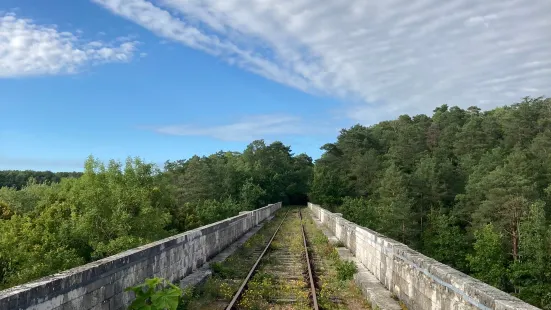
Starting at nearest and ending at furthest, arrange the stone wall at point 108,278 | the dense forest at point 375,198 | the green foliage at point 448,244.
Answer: the stone wall at point 108,278
the dense forest at point 375,198
the green foliage at point 448,244

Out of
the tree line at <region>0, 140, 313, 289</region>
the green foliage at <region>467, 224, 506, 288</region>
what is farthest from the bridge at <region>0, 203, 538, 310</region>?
the green foliage at <region>467, 224, 506, 288</region>

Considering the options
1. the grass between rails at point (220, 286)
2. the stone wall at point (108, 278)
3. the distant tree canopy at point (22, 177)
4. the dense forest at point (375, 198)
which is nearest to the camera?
the stone wall at point (108, 278)

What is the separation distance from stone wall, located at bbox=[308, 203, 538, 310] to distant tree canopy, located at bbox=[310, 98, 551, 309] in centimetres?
3204

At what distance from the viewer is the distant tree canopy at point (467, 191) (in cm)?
3928

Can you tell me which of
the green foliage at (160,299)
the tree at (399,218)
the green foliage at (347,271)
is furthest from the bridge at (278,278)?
the tree at (399,218)

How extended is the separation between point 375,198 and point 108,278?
64445 millimetres

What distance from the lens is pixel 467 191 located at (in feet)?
171

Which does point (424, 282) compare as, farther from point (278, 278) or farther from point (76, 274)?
point (278, 278)

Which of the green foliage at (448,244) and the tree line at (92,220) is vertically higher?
the tree line at (92,220)

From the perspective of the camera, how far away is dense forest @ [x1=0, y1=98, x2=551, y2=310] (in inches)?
987

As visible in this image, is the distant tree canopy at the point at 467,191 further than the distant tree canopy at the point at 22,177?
No

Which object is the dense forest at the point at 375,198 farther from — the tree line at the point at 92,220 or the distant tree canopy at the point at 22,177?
the distant tree canopy at the point at 22,177

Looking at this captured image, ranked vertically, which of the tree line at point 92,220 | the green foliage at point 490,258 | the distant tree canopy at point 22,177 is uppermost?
Result: the distant tree canopy at point 22,177

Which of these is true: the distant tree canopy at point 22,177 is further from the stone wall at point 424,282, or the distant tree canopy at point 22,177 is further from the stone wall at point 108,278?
the stone wall at point 424,282
